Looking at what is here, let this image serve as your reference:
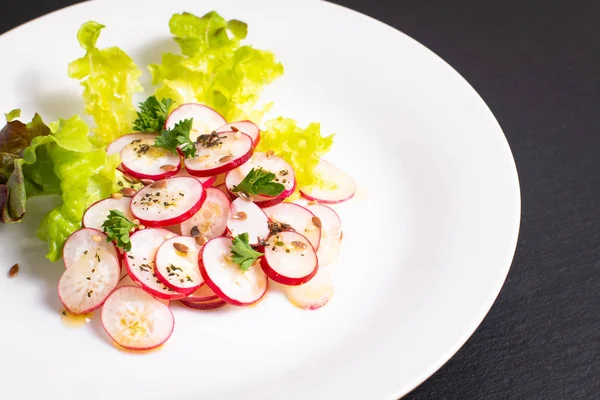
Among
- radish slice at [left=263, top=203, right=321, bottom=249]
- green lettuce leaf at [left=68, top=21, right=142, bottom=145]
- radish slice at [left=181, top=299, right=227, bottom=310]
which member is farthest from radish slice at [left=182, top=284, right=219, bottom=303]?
green lettuce leaf at [left=68, top=21, right=142, bottom=145]

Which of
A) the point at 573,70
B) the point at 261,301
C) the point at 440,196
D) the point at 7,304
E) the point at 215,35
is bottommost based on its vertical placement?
the point at 7,304

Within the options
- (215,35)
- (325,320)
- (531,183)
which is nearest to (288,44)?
(215,35)

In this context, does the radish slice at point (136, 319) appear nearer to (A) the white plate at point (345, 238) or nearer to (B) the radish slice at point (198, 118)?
(A) the white plate at point (345, 238)

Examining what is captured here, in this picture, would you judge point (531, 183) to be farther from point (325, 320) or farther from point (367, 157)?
point (325, 320)

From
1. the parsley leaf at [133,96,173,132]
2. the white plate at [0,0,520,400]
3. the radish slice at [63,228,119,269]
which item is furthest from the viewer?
the parsley leaf at [133,96,173,132]

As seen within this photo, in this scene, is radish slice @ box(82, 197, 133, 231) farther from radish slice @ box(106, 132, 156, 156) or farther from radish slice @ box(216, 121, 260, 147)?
radish slice @ box(216, 121, 260, 147)

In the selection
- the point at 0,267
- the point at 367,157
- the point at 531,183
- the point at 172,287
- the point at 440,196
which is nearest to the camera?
the point at 172,287

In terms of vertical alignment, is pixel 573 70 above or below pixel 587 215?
above
